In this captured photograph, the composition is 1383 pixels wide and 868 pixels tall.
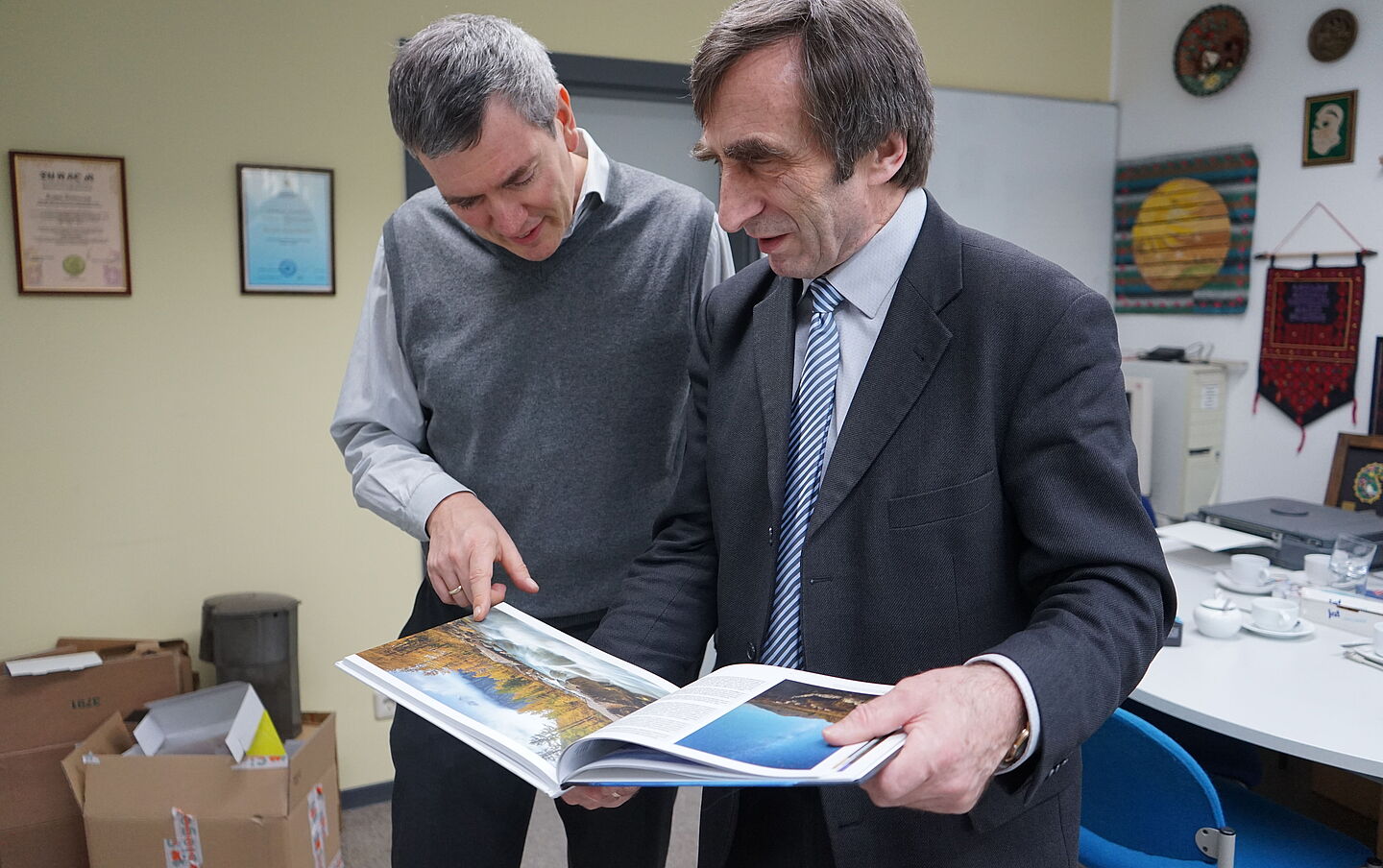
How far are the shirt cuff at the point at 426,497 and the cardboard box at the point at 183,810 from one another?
4.44ft

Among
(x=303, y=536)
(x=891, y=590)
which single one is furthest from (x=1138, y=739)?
(x=303, y=536)

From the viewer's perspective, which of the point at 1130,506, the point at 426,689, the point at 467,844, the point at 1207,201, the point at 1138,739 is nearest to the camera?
the point at 1130,506

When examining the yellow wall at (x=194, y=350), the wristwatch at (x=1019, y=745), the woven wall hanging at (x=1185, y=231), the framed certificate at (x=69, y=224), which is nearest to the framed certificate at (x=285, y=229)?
the yellow wall at (x=194, y=350)

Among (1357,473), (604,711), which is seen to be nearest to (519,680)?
(604,711)

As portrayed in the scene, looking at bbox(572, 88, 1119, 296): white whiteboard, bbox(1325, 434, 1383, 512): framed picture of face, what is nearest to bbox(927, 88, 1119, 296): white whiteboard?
bbox(572, 88, 1119, 296): white whiteboard

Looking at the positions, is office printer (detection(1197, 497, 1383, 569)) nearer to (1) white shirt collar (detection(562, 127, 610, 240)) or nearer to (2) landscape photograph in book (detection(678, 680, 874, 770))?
(1) white shirt collar (detection(562, 127, 610, 240))

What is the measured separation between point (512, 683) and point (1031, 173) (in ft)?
11.5

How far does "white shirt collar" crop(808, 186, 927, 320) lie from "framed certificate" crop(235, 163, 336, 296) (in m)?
2.22

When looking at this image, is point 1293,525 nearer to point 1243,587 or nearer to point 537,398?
point 1243,587

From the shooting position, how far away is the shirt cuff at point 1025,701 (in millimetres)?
812

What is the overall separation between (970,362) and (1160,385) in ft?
10.2

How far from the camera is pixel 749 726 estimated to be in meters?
0.82

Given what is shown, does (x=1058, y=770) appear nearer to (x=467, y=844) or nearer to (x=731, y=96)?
(x=731, y=96)

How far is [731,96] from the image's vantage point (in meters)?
0.99
